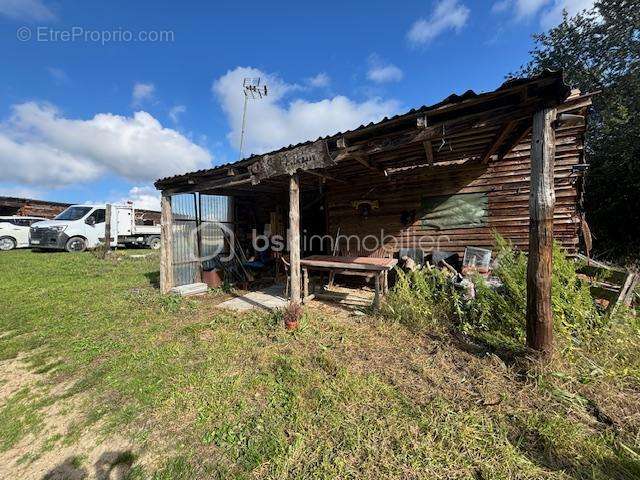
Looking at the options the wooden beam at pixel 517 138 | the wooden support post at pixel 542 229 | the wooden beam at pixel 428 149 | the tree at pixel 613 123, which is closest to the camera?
the wooden support post at pixel 542 229

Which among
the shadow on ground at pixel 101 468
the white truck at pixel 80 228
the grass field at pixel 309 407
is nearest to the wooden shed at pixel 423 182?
the grass field at pixel 309 407

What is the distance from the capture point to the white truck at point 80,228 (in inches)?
A: 491

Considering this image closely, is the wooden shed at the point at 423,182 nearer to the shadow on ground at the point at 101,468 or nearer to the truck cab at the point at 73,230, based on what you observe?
the shadow on ground at the point at 101,468

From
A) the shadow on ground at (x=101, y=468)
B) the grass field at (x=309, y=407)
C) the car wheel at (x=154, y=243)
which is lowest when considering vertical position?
the shadow on ground at (x=101, y=468)

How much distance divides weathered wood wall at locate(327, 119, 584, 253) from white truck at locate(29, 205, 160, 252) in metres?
13.5

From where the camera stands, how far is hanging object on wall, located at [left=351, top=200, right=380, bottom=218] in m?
7.03

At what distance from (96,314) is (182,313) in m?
1.69

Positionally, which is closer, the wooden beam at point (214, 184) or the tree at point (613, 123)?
the wooden beam at point (214, 184)

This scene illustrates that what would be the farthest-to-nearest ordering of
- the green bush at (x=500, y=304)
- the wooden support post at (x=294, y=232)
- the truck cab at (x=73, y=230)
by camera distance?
the truck cab at (x=73, y=230)
the wooden support post at (x=294, y=232)
the green bush at (x=500, y=304)

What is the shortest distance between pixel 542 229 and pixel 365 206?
461cm

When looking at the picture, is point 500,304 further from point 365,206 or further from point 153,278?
point 153,278

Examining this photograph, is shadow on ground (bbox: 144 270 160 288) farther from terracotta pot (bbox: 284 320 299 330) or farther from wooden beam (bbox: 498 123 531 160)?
wooden beam (bbox: 498 123 531 160)

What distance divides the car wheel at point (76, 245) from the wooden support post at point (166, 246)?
9896 millimetres

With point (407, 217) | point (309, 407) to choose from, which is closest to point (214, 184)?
point (407, 217)
